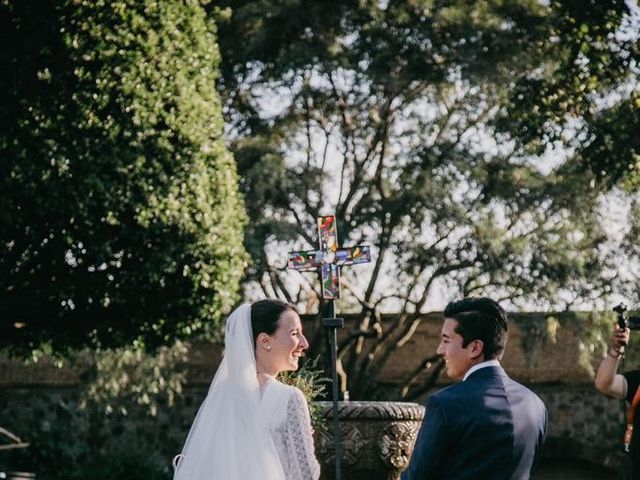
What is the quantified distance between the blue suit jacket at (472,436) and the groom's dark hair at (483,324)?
0.14 m

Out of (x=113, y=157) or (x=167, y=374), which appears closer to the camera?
(x=113, y=157)

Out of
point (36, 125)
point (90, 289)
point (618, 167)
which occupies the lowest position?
point (90, 289)

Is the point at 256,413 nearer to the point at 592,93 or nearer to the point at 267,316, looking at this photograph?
the point at 267,316

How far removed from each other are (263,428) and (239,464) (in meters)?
0.24

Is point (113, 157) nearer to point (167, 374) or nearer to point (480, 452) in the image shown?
point (167, 374)

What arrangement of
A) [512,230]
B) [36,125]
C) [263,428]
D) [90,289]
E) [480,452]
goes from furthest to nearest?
[512,230] < [90,289] < [36,125] < [263,428] < [480,452]

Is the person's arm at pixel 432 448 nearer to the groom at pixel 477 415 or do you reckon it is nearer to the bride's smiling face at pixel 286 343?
the groom at pixel 477 415

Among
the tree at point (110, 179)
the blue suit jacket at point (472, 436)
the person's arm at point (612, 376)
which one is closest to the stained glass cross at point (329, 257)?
the tree at point (110, 179)

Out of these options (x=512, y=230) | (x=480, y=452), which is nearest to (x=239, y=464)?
(x=480, y=452)

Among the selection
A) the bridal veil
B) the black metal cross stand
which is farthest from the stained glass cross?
the bridal veil

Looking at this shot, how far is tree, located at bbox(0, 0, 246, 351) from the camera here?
1379 cm

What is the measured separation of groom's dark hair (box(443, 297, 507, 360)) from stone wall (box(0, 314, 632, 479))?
17.3 m

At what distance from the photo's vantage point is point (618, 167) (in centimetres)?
1386

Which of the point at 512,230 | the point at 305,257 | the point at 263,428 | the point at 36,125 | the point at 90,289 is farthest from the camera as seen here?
the point at 512,230
